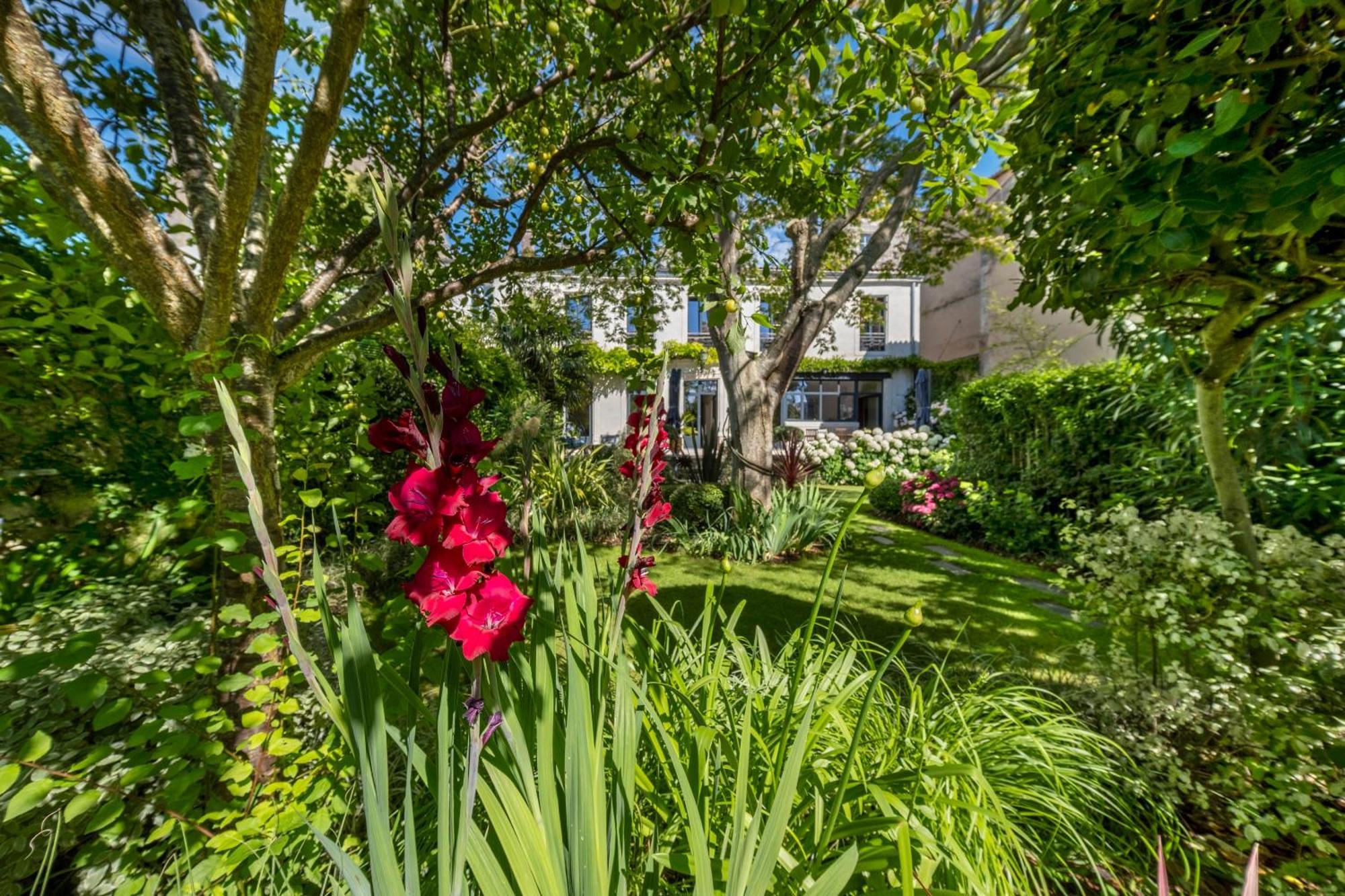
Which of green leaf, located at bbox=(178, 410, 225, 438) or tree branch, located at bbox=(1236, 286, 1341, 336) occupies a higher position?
tree branch, located at bbox=(1236, 286, 1341, 336)

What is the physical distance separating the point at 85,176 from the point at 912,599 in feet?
17.3

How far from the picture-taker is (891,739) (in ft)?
4.91

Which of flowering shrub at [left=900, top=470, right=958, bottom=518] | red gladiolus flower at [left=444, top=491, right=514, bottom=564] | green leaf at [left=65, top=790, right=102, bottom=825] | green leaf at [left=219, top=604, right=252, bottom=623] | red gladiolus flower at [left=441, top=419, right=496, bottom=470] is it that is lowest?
flowering shrub at [left=900, top=470, right=958, bottom=518]

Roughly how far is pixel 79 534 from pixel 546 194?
11.2 feet

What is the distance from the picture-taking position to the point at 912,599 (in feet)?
14.0

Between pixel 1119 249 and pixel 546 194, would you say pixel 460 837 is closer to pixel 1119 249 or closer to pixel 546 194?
pixel 1119 249

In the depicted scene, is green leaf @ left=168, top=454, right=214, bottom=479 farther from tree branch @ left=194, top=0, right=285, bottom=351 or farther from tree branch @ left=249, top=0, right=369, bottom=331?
tree branch @ left=249, top=0, right=369, bottom=331

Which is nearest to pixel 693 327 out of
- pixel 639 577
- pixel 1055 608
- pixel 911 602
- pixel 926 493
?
pixel 926 493

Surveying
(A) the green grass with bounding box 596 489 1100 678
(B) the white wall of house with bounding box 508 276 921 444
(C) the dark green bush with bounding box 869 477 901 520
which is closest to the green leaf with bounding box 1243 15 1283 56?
(A) the green grass with bounding box 596 489 1100 678

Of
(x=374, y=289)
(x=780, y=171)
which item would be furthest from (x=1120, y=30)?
(x=374, y=289)

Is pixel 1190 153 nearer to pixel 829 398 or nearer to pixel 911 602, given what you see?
pixel 911 602

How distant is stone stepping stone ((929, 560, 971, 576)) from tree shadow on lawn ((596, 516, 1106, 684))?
49 millimetres

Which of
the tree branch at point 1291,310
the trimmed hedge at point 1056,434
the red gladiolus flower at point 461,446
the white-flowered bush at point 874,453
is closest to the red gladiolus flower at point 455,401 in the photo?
the red gladiolus flower at point 461,446

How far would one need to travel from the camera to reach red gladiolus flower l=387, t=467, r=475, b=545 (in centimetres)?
77
